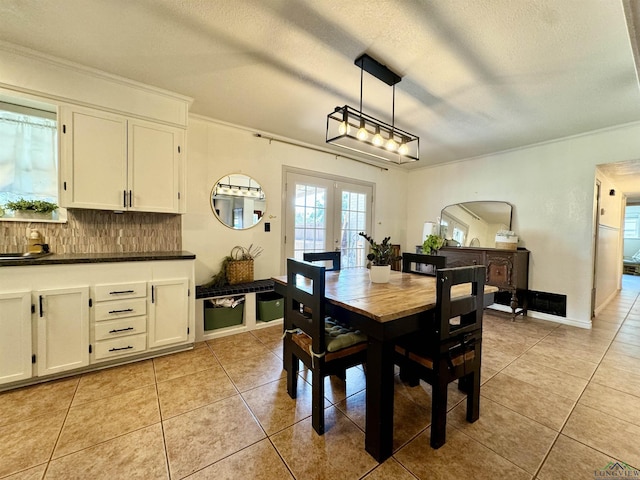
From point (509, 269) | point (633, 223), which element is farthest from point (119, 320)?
point (633, 223)

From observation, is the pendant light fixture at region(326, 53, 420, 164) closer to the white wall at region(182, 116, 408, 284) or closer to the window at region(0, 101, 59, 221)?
the white wall at region(182, 116, 408, 284)

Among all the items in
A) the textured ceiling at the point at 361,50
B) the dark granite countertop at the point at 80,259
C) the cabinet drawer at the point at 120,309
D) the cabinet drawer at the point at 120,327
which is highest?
the textured ceiling at the point at 361,50

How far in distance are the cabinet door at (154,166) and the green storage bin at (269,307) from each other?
145 cm

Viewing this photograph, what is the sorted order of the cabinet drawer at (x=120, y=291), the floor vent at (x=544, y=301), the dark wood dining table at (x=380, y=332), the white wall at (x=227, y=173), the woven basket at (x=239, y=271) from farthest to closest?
the floor vent at (x=544, y=301), the woven basket at (x=239, y=271), the white wall at (x=227, y=173), the cabinet drawer at (x=120, y=291), the dark wood dining table at (x=380, y=332)

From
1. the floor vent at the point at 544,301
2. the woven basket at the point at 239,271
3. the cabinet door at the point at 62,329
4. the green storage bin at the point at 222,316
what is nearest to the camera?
the cabinet door at the point at 62,329

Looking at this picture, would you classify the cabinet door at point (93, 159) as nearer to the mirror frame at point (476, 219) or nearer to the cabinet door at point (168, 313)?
the cabinet door at point (168, 313)

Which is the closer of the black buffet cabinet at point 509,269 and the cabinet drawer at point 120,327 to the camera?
the cabinet drawer at point 120,327

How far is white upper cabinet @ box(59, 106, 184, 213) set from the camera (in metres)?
2.24

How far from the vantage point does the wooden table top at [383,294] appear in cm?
137

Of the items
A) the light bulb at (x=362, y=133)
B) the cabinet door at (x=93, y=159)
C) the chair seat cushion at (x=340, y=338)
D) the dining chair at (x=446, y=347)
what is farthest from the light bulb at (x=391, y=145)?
the cabinet door at (x=93, y=159)

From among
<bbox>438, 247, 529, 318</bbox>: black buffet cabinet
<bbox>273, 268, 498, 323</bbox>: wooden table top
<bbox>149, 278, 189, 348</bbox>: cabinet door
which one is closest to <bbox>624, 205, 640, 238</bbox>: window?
<bbox>438, 247, 529, 318</bbox>: black buffet cabinet

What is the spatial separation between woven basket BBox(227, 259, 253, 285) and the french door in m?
0.65

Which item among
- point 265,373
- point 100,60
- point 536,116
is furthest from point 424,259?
point 100,60

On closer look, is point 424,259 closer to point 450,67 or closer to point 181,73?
point 450,67
